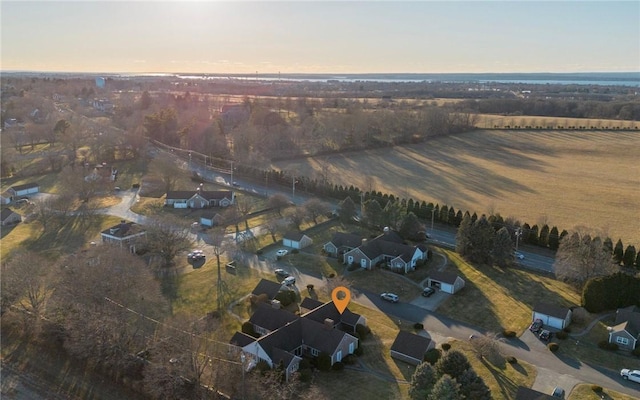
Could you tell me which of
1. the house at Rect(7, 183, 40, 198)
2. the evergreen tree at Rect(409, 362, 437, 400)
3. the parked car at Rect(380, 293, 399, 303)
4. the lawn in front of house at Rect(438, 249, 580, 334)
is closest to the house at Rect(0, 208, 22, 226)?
the house at Rect(7, 183, 40, 198)

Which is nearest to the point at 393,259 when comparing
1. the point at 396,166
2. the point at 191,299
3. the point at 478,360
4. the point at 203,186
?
the point at 478,360

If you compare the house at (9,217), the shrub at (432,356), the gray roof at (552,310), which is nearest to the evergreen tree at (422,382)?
the shrub at (432,356)

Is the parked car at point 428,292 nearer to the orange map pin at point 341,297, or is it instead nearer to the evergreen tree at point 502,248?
the orange map pin at point 341,297

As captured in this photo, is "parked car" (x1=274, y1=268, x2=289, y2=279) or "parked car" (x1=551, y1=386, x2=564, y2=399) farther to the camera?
"parked car" (x1=274, y1=268, x2=289, y2=279)

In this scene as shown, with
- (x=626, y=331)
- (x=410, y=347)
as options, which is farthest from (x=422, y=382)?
(x=626, y=331)

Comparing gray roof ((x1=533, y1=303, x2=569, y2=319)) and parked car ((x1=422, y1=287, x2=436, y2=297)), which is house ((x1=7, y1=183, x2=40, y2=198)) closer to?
parked car ((x1=422, y1=287, x2=436, y2=297))

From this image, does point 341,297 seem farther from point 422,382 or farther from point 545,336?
point 545,336

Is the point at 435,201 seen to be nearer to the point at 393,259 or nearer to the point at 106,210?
the point at 393,259
